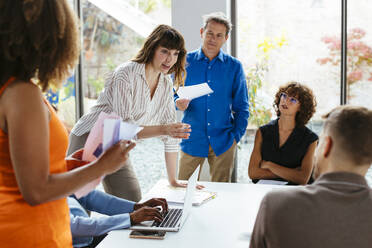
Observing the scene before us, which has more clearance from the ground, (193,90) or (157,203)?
(193,90)

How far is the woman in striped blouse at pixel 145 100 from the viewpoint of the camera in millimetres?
2229

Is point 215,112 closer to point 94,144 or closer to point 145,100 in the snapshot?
point 145,100

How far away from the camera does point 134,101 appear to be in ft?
7.59

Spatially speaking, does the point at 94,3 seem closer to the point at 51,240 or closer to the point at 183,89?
the point at 183,89

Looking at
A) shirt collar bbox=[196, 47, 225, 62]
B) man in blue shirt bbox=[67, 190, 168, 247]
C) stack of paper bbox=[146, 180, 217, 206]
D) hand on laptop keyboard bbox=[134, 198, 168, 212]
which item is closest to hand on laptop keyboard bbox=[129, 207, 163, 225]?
man in blue shirt bbox=[67, 190, 168, 247]

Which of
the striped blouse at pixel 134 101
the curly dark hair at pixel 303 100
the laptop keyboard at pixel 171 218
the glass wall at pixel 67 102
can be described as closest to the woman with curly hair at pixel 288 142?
the curly dark hair at pixel 303 100

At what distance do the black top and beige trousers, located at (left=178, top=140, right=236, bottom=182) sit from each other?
0.51m

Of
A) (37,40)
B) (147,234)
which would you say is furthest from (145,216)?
(37,40)

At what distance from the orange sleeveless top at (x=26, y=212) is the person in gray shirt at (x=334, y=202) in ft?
1.92

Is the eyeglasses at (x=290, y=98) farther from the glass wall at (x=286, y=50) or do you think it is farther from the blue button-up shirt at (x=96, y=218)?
the blue button-up shirt at (x=96, y=218)

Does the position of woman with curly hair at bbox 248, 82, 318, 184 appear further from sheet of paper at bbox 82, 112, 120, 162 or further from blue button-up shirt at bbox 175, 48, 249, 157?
sheet of paper at bbox 82, 112, 120, 162

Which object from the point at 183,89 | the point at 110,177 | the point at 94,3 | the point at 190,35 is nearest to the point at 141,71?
the point at 183,89

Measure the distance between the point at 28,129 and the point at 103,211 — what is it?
1.13m

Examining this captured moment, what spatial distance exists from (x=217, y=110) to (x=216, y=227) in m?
1.67
